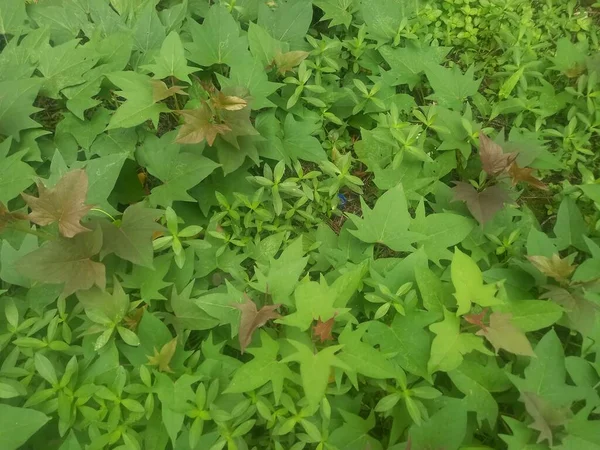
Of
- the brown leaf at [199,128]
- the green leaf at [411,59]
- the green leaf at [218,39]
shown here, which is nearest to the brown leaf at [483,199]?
the green leaf at [411,59]

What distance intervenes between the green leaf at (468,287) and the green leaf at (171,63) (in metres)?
1.53

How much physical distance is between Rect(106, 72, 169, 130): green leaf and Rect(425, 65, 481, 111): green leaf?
1481mm

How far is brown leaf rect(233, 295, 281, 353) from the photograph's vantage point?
1829mm

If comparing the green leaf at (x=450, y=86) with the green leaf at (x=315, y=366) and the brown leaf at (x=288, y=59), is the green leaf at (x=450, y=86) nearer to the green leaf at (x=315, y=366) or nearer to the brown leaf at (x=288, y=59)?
the brown leaf at (x=288, y=59)

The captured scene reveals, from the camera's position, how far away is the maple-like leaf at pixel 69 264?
182 centimetres

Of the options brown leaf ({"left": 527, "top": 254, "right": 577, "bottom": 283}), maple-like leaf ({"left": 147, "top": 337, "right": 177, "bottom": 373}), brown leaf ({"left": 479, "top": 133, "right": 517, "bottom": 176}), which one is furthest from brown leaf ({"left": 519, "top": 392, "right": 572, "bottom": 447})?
maple-like leaf ({"left": 147, "top": 337, "right": 177, "bottom": 373})

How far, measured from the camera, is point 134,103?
7.39 ft

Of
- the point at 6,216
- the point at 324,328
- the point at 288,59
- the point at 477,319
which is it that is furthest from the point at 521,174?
the point at 6,216

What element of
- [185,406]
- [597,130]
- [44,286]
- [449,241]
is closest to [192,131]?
[44,286]

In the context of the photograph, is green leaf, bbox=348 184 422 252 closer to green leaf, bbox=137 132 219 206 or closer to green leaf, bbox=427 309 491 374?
green leaf, bbox=427 309 491 374

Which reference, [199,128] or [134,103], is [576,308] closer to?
[199,128]

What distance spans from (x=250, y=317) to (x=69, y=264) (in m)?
0.77

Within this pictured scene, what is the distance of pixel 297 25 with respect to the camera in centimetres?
273

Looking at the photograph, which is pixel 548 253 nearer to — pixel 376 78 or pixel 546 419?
pixel 546 419
